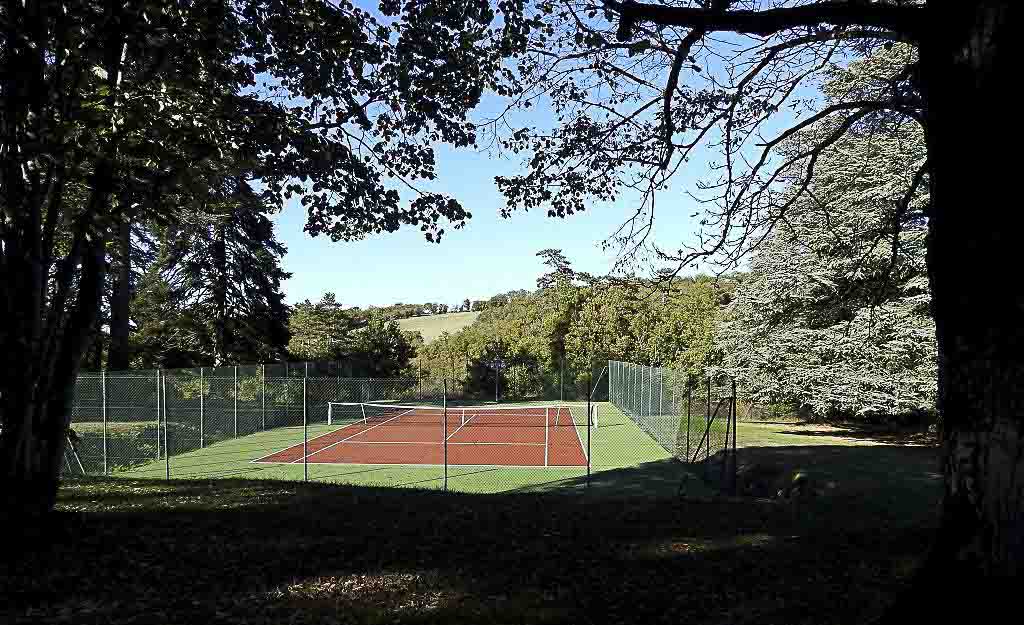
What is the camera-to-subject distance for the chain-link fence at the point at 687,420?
14.3 m

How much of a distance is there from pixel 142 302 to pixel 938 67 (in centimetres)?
3398

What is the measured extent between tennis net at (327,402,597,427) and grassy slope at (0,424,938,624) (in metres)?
21.9

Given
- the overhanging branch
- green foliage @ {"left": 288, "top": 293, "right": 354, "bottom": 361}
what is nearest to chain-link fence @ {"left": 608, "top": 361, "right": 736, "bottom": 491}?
the overhanging branch

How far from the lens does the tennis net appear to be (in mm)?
31469

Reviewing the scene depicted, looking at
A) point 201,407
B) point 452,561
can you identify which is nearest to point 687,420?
point 452,561

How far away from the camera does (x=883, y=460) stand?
1681 centimetres

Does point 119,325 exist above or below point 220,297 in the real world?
below

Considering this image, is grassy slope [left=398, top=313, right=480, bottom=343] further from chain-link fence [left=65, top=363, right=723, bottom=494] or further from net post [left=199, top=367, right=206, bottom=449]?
net post [left=199, top=367, right=206, bottom=449]

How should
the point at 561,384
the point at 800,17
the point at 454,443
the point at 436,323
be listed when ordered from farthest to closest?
the point at 436,323 → the point at 561,384 → the point at 454,443 → the point at 800,17

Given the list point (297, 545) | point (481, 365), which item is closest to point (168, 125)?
point (297, 545)

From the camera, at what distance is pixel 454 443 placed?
80.2 feet

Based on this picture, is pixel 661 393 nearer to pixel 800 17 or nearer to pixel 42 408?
pixel 42 408

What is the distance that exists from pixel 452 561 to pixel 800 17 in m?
4.75

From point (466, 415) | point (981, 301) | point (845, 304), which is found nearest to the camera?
point (981, 301)
